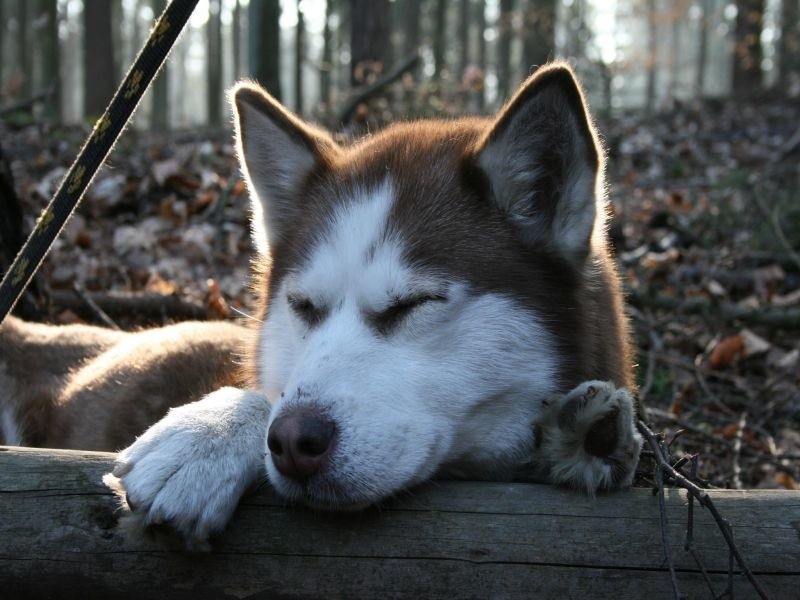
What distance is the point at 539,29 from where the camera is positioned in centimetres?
1895

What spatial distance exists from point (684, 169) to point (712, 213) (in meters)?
2.61

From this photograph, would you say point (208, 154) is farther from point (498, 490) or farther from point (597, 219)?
point (498, 490)

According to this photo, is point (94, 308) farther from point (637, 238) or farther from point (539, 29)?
point (539, 29)

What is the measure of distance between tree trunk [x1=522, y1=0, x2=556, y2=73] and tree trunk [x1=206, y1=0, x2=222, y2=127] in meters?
11.7

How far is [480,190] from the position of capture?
8.89 ft

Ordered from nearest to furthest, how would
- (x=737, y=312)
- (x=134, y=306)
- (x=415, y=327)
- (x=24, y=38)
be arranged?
(x=415, y=327), (x=134, y=306), (x=737, y=312), (x=24, y=38)

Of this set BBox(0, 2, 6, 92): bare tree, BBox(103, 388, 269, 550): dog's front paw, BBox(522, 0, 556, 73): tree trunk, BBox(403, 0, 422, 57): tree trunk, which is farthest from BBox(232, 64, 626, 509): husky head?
BBox(0, 2, 6, 92): bare tree

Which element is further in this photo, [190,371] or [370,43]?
[370,43]

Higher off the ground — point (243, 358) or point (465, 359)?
point (465, 359)

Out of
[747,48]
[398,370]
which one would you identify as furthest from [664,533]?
Result: [747,48]

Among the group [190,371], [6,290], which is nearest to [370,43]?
[190,371]

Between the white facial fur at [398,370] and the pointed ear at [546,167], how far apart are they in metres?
0.31

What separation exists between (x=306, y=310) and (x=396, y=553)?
3.05 feet

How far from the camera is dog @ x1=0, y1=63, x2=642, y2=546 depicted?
211 centimetres
